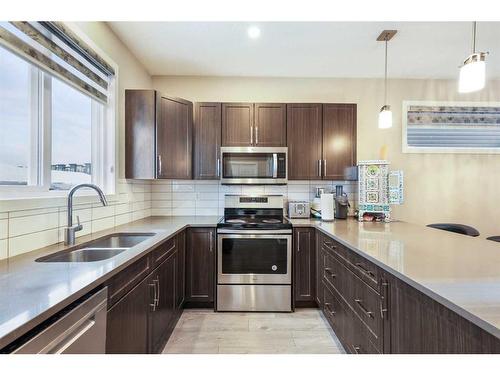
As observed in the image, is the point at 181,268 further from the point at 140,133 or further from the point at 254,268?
the point at 140,133

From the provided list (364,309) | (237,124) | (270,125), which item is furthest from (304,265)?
(237,124)

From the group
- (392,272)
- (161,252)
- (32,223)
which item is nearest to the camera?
(392,272)

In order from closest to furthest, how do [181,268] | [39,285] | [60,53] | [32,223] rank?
[39,285] < [32,223] < [60,53] < [181,268]

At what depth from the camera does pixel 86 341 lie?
1.04m

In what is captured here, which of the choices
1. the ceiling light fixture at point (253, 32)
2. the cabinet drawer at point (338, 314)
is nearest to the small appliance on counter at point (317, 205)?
the cabinet drawer at point (338, 314)

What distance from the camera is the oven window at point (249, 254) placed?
272cm

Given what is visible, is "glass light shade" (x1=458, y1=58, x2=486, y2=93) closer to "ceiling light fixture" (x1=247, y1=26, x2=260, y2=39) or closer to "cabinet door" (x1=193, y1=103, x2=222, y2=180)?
"ceiling light fixture" (x1=247, y1=26, x2=260, y2=39)

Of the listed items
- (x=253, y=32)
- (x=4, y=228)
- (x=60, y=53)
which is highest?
(x=253, y=32)

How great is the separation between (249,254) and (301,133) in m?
1.42

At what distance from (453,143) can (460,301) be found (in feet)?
10.6

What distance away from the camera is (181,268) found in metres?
2.63

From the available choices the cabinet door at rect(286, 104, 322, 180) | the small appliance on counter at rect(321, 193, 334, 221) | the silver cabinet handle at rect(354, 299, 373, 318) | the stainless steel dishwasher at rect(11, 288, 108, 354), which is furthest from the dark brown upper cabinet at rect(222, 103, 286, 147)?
the stainless steel dishwasher at rect(11, 288, 108, 354)

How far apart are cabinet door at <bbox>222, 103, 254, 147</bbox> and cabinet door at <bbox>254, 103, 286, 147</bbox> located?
8 centimetres
